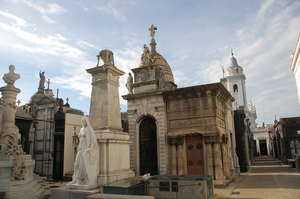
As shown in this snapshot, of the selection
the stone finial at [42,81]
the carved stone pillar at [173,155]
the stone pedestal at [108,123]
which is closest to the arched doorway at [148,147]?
the carved stone pillar at [173,155]

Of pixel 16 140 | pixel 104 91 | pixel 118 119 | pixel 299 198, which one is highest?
pixel 104 91

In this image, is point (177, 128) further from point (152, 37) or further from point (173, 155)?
point (152, 37)

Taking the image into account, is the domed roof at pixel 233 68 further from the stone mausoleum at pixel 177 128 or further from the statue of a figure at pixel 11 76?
the statue of a figure at pixel 11 76

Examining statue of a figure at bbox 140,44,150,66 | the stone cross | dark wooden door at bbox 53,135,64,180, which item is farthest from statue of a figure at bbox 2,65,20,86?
the stone cross

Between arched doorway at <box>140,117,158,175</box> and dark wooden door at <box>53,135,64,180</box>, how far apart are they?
5.25 m

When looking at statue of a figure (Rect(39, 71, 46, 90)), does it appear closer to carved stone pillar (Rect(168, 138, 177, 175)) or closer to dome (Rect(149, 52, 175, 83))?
dome (Rect(149, 52, 175, 83))

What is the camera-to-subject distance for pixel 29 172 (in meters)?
9.95

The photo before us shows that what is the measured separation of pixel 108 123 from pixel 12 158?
4.10 metres

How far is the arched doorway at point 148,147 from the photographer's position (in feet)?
50.8

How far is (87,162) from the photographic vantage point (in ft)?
26.0

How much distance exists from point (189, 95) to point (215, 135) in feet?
9.43

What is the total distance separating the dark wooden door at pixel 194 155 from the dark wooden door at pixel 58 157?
8.20 metres

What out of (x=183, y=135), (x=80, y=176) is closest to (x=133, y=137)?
(x=183, y=135)

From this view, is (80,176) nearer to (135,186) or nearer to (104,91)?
(135,186)
